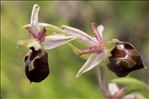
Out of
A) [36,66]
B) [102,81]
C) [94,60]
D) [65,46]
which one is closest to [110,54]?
[94,60]

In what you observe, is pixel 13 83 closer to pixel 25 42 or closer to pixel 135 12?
pixel 135 12

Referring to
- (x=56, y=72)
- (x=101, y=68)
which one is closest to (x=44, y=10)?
(x=56, y=72)

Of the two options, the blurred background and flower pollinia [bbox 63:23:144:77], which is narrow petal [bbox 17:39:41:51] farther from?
the blurred background

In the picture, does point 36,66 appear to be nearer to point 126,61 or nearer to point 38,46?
point 38,46

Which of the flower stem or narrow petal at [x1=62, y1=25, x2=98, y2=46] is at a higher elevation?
narrow petal at [x1=62, y1=25, x2=98, y2=46]

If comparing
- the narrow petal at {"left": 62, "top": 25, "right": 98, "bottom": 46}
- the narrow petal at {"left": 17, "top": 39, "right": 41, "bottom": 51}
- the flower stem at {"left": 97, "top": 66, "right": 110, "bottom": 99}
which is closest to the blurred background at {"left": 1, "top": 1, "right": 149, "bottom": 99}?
the flower stem at {"left": 97, "top": 66, "right": 110, "bottom": 99}
